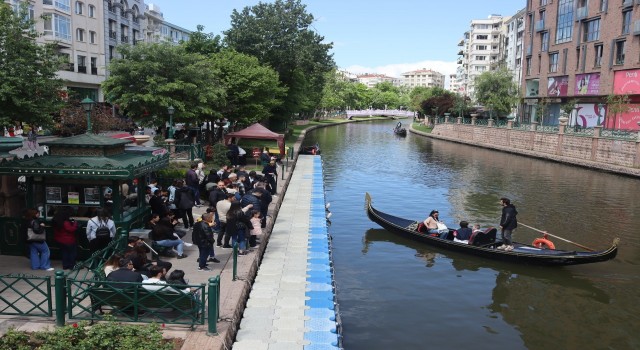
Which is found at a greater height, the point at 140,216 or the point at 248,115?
the point at 248,115

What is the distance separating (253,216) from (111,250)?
4.24 metres

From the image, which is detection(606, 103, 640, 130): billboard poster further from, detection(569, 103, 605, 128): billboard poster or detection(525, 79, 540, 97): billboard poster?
detection(525, 79, 540, 97): billboard poster

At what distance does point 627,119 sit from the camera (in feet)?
173

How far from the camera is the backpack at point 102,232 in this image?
A: 41.0 ft

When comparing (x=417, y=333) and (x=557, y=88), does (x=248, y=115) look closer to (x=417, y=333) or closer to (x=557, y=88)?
(x=417, y=333)

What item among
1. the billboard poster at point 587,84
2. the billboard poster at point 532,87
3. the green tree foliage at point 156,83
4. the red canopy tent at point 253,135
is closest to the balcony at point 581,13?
the billboard poster at point 587,84

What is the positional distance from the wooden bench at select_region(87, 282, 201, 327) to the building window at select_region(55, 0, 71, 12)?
158ft

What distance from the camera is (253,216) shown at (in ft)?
→ 51.3

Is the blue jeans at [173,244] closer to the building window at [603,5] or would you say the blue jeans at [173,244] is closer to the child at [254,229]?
the child at [254,229]

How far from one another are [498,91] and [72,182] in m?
65.2

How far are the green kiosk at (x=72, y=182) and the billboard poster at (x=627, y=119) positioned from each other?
50920 mm

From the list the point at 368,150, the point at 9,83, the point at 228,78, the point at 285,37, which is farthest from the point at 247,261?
the point at 368,150

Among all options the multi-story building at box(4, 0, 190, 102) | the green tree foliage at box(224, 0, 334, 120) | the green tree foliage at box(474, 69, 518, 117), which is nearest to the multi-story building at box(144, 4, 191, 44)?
the multi-story building at box(4, 0, 190, 102)

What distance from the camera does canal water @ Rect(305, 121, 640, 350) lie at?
12.7 meters
